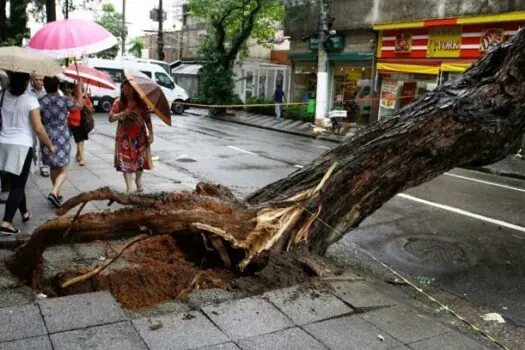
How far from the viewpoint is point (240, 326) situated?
3391 mm

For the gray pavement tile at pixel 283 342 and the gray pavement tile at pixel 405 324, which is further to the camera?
the gray pavement tile at pixel 405 324

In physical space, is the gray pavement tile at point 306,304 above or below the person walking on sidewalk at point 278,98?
below

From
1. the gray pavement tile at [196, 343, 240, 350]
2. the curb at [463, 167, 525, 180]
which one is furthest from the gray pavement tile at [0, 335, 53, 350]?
the curb at [463, 167, 525, 180]

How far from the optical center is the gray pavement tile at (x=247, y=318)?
335 centimetres

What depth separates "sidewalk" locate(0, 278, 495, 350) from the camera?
3.13m

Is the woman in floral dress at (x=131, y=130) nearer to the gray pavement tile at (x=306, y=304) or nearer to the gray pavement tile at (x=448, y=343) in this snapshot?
the gray pavement tile at (x=306, y=304)

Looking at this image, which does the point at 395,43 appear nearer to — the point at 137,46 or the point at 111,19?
the point at 137,46

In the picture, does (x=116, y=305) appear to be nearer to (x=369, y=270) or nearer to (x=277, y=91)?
(x=369, y=270)

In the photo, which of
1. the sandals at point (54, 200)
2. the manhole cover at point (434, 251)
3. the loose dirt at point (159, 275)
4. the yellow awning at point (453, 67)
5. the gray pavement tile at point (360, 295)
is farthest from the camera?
the yellow awning at point (453, 67)

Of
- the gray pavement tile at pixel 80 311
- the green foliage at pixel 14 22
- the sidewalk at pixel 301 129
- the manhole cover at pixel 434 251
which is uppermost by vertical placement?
the green foliage at pixel 14 22

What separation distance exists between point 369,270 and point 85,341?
125 inches

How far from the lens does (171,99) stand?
1099 inches

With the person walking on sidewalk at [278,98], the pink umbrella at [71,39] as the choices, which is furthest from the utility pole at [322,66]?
the pink umbrella at [71,39]

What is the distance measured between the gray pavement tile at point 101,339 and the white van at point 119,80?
21.7m
